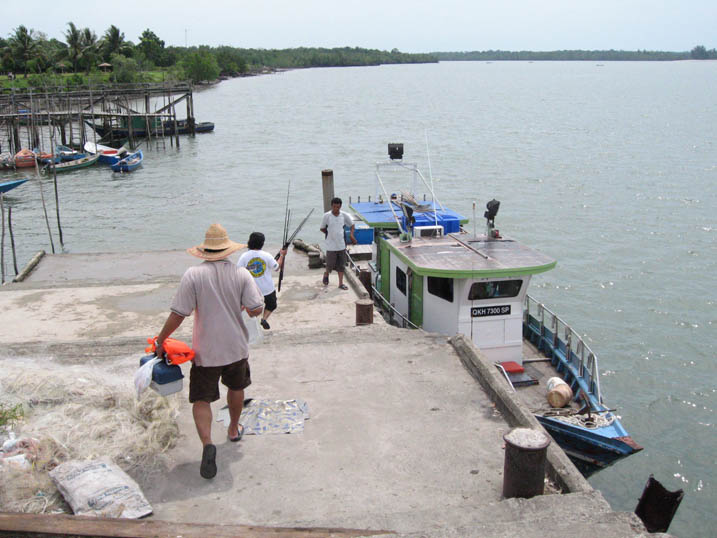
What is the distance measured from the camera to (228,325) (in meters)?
5.29

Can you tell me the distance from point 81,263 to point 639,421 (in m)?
13.3

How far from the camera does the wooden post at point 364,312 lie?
9523 millimetres

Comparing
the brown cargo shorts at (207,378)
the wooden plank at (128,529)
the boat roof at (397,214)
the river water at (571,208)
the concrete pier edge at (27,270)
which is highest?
the brown cargo shorts at (207,378)

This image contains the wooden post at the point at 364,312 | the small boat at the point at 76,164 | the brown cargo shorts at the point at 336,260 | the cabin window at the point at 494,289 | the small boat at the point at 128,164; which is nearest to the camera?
the wooden post at the point at 364,312

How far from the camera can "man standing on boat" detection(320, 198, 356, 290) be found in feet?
40.1

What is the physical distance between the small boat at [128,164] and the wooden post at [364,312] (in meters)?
36.2

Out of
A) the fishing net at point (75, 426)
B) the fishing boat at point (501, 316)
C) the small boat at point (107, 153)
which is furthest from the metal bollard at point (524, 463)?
the small boat at point (107, 153)

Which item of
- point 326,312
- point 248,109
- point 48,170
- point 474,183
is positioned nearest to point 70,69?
point 248,109

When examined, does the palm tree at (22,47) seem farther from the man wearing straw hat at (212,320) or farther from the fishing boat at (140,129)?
the man wearing straw hat at (212,320)

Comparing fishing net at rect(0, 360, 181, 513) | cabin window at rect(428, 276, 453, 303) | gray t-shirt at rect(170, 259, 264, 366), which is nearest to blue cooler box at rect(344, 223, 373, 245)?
cabin window at rect(428, 276, 453, 303)

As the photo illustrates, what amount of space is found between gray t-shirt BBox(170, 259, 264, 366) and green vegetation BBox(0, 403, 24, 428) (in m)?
1.65

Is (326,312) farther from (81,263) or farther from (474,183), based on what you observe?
(474,183)

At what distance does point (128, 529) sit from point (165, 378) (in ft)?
4.15

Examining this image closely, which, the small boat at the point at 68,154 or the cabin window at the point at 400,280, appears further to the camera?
the small boat at the point at 68,154
